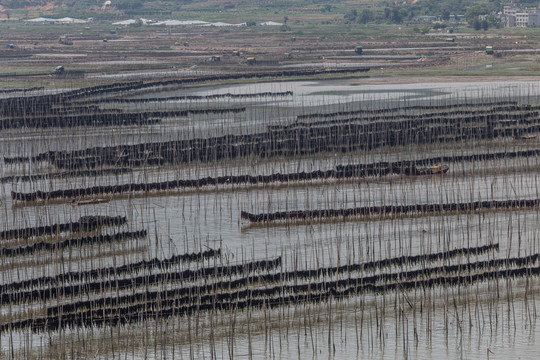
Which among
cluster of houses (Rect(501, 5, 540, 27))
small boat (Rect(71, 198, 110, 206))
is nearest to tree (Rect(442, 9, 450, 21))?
cluster of houses (Rect(501, 5, 540, 27))

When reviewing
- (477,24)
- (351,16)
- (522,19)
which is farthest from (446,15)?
(477,24)

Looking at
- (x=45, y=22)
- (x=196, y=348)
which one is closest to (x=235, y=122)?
(x=196, y=348)

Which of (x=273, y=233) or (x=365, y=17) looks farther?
(x=365, y=17)

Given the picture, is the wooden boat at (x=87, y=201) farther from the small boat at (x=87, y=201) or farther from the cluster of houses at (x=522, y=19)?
the cluster of houses at (x=522, y=19)

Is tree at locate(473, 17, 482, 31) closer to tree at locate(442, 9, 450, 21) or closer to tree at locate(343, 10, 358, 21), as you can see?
tree at locate(442, 9, 450, 21)

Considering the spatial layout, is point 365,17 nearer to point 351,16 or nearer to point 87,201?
point 351,16

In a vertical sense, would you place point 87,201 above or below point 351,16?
below

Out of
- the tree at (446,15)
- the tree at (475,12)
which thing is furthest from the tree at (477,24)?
the tree at (446,15)

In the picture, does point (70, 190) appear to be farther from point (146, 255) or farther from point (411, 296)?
point (411, 296)
